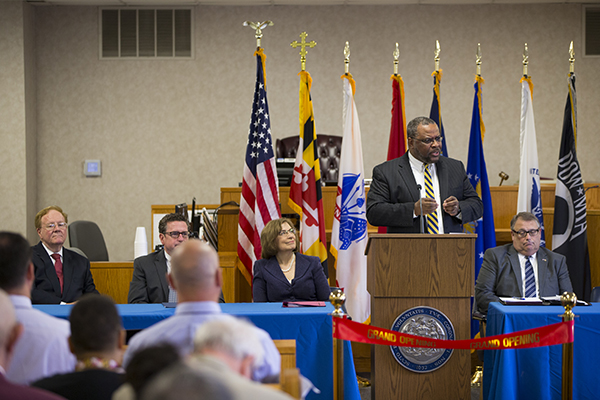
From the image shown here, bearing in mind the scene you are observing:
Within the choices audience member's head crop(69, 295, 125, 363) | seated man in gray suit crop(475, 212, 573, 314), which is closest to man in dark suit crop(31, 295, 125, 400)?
audience member's head crop(69, 295, 125, 363)

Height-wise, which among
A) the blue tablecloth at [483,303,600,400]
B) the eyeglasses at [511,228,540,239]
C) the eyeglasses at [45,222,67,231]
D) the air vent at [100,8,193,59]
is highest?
the air vent at [100,8,193,59]

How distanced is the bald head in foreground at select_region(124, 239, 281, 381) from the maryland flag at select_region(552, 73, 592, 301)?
4471 mm

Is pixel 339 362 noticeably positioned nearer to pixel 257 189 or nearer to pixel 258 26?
pixel 257 189

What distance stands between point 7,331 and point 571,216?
5087mm

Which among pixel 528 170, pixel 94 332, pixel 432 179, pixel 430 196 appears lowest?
pixel 94 332

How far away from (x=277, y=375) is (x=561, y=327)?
1745mm

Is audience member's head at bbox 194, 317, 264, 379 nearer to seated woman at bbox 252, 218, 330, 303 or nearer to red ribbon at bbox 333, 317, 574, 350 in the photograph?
red ribbon at bbox 333, 317, 574, 350

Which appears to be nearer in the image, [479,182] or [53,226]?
[53,226]

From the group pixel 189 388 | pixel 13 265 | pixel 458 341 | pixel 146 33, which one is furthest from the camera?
pixel 146 33

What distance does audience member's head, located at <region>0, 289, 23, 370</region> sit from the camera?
5.61 feet

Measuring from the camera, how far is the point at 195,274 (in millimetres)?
1838

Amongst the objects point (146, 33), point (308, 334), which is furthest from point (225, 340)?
point (146, 33)

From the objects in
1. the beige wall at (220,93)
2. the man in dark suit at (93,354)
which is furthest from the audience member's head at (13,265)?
the beige wall at (220,93)

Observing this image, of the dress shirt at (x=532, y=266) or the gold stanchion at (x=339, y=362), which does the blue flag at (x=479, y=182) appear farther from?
the gold stanchion at (x=339, y=362)
